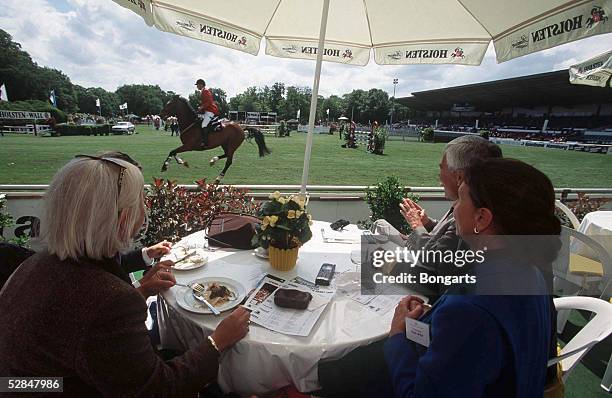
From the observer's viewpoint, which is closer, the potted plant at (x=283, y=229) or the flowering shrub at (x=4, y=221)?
the potted plant at (x=283, y=229)

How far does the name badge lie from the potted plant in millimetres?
676

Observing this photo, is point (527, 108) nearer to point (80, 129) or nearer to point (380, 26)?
point (380, 26)

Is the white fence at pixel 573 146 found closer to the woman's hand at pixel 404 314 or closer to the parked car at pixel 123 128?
the parked car at pixel 123 128

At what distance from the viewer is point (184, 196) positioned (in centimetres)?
335

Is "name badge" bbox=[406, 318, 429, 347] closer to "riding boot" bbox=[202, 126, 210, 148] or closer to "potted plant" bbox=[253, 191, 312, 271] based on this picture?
"potted plant" bbox=[253, 191, 312, 271]

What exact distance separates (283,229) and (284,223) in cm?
3

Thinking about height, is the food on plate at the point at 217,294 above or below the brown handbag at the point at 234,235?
below

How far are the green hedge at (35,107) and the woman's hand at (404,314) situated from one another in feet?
31.6

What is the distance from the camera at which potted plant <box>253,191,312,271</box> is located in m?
1.52

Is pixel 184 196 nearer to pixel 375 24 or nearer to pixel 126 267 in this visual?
pixel 126 267

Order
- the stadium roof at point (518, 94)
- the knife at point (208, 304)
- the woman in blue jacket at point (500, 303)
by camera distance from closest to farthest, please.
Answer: the woman in blue jacket at point (500, 303), the knife at point (208, 304), the stadium roof at point (518, 94)

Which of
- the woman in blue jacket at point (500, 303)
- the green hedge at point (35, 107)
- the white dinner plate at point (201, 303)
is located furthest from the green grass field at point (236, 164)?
the woman in blue jacket at point (500, 303)

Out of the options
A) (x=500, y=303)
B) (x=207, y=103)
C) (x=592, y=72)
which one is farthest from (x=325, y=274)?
(x=592, y=72)

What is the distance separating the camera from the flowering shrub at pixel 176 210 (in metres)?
3.18
